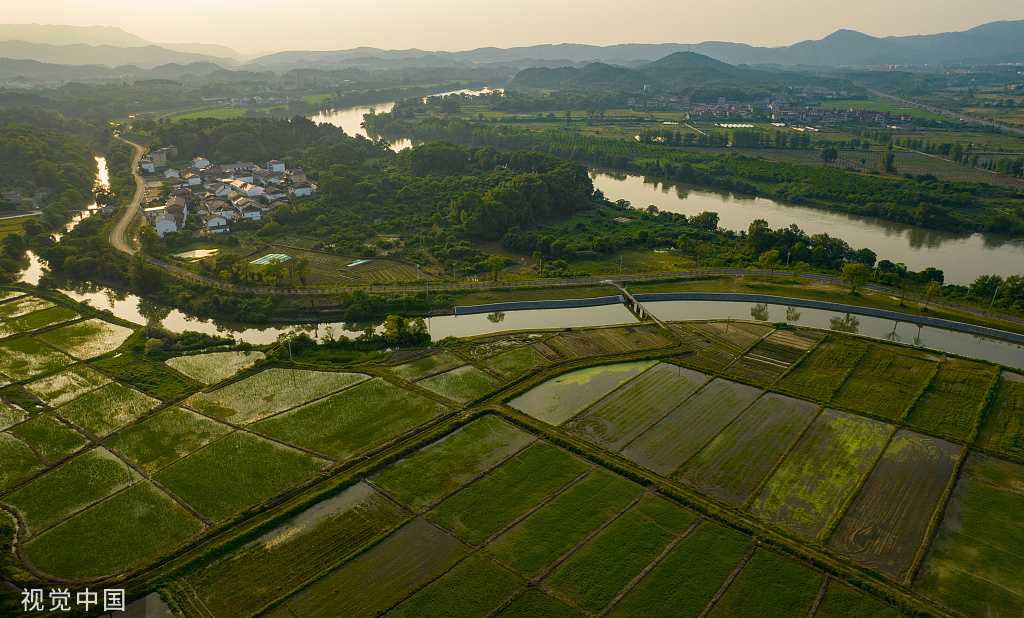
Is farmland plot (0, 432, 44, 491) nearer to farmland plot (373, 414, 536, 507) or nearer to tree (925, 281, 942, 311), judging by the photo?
farmland plot (373, 414, 536, 507)

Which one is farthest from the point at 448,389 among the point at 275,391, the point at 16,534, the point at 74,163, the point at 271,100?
the point at 271,100

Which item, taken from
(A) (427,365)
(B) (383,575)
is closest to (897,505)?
(B) (383,575)

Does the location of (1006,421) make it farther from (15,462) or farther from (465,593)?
(15,462)

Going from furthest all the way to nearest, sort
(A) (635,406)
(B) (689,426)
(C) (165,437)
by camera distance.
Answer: (A) (635,406) → (B) (689,426) → (C) (165,437)

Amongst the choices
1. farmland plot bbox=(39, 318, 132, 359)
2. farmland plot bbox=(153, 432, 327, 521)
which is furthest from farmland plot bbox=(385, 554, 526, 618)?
farmland plot bbox=(39, 318, 132, 359)

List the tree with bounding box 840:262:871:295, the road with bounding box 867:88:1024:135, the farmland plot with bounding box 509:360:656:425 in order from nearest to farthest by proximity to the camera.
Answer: the farmland plot with bounding box 509:360:656:425
the tree with bounding box 840:262:871:295
the road with bounding box 867:88:1024:135

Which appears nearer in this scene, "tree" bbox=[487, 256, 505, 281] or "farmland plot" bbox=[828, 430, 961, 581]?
"farmland plot" bbox=[828, 430, 961, 581]
